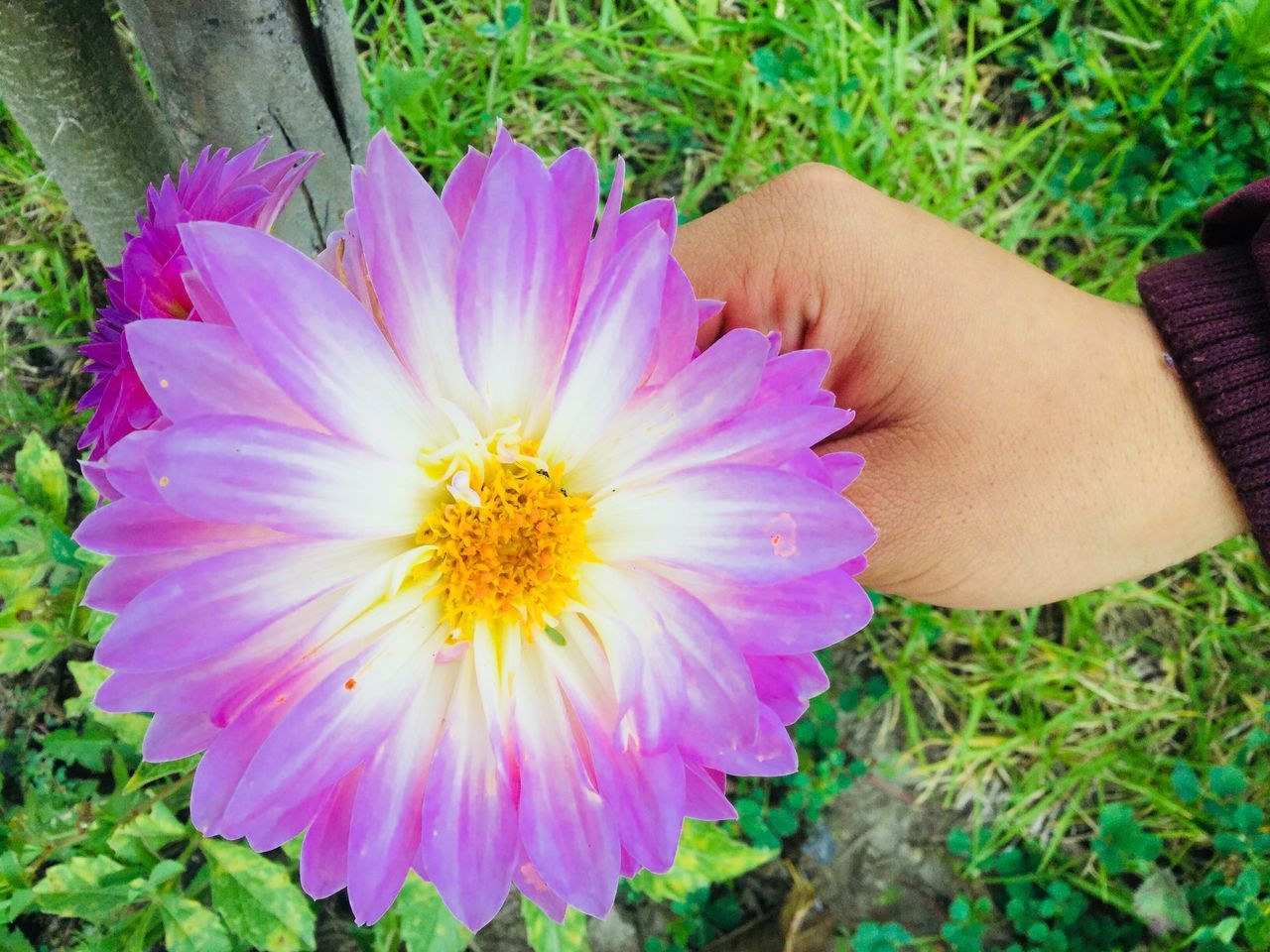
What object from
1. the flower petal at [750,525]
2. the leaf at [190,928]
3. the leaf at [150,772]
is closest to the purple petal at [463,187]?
the flower petal at [750,525]

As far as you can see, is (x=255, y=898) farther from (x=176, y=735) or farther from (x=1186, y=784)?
(x=1186, y=784)

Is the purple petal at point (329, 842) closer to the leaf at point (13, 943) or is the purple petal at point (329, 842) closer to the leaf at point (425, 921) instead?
the leaf at point (425, 921)

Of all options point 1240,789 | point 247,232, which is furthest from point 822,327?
point 1240,789

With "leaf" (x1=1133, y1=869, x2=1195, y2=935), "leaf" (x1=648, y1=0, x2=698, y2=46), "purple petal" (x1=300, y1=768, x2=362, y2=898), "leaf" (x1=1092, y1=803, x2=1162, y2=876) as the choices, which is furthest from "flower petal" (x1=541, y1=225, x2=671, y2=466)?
"leaf" (x1=1133, y1=869, x2=1195, y2=935)

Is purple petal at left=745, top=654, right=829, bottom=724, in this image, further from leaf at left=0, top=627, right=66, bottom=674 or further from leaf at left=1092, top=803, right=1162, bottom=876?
leaf at left=1092, top=803, right=1162, bottom=876

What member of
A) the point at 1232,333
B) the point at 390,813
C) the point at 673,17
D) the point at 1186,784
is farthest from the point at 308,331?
the point at 1186,784
